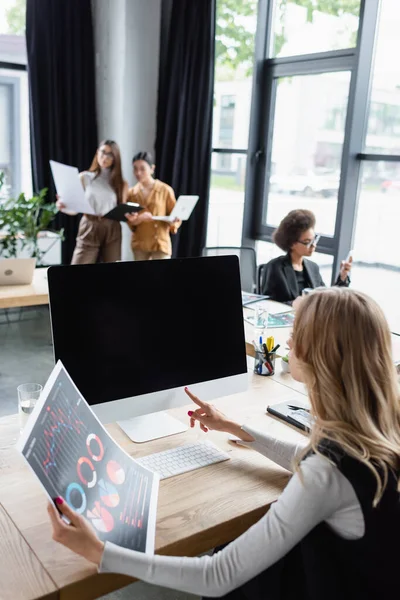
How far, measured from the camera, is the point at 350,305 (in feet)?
3.51

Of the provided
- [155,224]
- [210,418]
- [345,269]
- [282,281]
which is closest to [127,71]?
[155,224]

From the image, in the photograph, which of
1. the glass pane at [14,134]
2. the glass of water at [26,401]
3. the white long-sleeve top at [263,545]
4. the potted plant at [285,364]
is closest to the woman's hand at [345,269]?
the potted plant at [285,364]

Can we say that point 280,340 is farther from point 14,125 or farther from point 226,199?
point 14,125

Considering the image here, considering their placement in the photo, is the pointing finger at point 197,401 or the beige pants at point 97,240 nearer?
the pointing finger at point 197,401

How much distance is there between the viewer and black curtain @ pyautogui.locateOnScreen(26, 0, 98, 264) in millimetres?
5086

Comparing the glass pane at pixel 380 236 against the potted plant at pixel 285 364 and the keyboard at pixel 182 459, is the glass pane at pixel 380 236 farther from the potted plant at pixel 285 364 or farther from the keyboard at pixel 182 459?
the keyboard at pixel 182 459

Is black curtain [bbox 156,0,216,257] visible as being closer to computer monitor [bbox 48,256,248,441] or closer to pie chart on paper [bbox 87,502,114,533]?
computer monitor [bbox 48,256,248,441]

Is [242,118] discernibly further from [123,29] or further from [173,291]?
[173,291]

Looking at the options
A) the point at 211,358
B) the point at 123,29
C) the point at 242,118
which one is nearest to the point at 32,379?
the point at 211,358

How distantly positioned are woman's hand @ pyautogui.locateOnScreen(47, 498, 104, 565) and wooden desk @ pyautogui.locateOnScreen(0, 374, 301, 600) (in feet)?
0.20

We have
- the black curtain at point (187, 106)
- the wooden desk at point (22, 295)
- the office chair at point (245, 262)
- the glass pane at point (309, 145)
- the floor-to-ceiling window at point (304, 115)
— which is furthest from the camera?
the black curtain at point (187, 106)

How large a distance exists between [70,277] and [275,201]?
12.3ft

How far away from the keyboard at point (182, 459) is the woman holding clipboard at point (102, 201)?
125 inches

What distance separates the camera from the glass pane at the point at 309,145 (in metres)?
4.24
